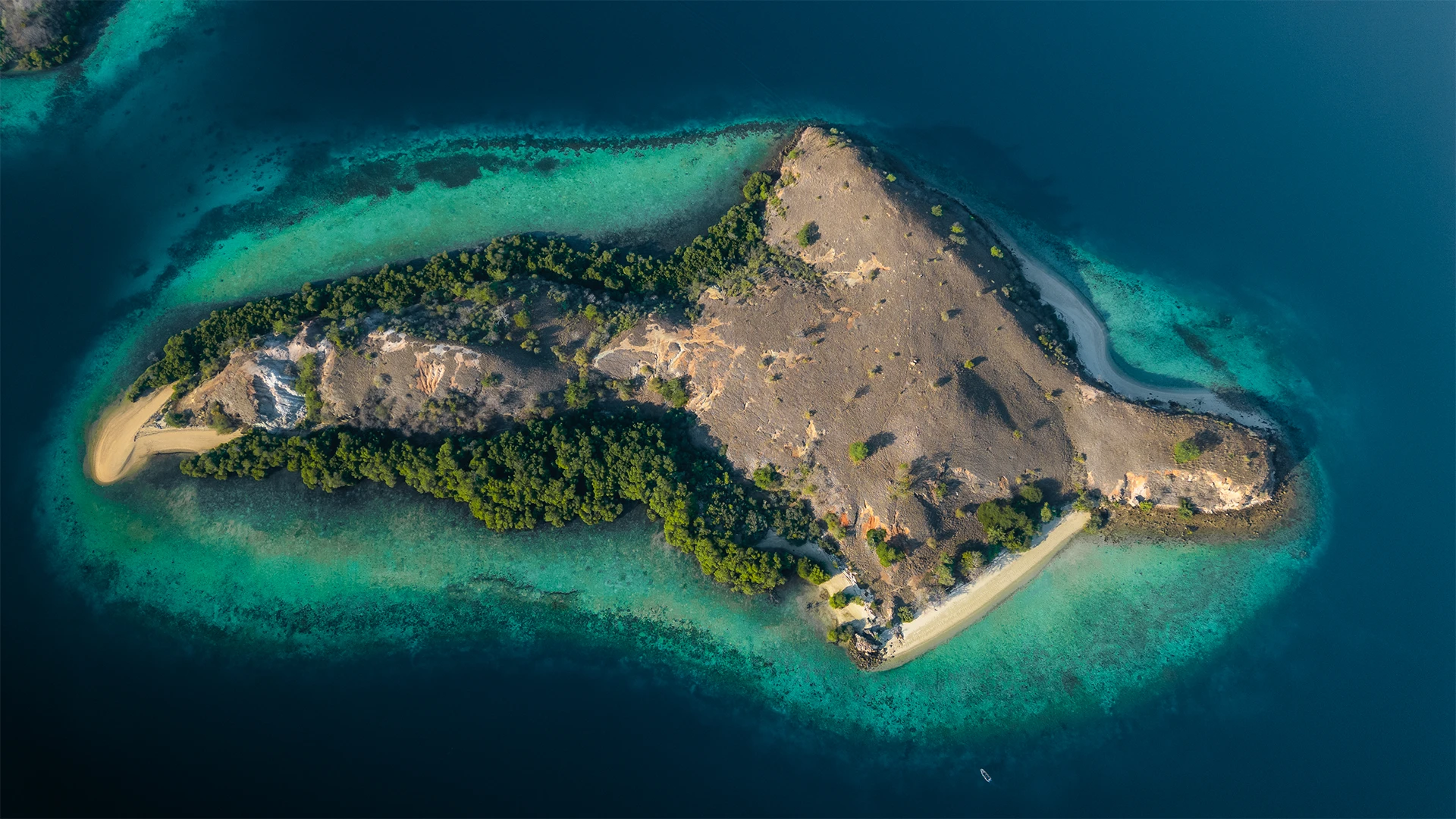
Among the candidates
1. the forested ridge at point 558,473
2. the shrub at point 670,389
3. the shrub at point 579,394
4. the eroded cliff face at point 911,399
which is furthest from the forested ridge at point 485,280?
the shrub at point 579,394

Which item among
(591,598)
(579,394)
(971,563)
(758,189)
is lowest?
(591,598)

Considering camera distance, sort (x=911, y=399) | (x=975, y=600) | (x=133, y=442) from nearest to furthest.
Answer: (x=911, y=399)
(x=133, y=442)
(x=975, y=600)

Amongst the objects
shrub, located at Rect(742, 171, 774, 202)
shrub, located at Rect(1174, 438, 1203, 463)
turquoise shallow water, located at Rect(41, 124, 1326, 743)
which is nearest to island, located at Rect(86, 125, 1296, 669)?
shrub, located at Rect(1174, 438, 1203, 463)

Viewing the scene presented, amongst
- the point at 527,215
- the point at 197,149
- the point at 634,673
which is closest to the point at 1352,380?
the point at 634,673

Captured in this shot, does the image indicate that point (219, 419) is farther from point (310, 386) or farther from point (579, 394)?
point (579, 394)

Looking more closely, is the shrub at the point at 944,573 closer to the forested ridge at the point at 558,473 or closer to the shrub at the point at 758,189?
the forested ridge at the point at 558,473

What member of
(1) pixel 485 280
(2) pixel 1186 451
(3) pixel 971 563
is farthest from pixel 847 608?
(1) pixel 485 280
